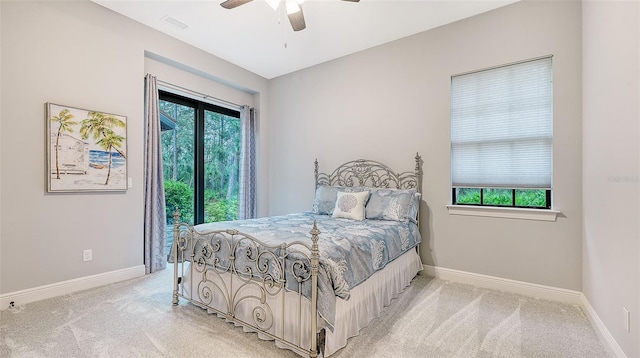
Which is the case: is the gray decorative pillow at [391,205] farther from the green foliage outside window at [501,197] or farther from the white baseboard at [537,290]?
the white baseboard at [537,290]

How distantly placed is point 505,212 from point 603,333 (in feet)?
4.10

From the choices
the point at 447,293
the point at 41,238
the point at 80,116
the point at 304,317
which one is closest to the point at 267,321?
the point at 304,317

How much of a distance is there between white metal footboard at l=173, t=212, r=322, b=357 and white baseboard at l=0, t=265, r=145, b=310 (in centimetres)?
119

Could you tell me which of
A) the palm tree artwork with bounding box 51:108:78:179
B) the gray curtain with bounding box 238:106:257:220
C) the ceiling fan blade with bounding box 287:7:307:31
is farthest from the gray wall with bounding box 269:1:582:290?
the palm tree artwork with bounding box 51:108:78:179

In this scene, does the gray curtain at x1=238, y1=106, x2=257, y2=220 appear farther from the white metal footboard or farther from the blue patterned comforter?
the white metal footboard

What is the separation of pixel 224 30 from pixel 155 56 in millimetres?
993

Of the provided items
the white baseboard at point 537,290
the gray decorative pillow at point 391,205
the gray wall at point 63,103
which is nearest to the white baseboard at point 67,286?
the gray wall at point 63,103

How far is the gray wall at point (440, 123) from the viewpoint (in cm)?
269

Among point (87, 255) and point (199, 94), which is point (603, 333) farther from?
point (199, 94)

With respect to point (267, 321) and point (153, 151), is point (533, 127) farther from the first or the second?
point (153, 151)

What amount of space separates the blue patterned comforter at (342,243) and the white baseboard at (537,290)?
22.8 inches

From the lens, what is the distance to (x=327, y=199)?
146 inches

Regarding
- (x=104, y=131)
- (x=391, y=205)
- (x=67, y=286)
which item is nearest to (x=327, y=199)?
(x=391, y=205)

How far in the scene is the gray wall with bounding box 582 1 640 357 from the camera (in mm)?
1582
